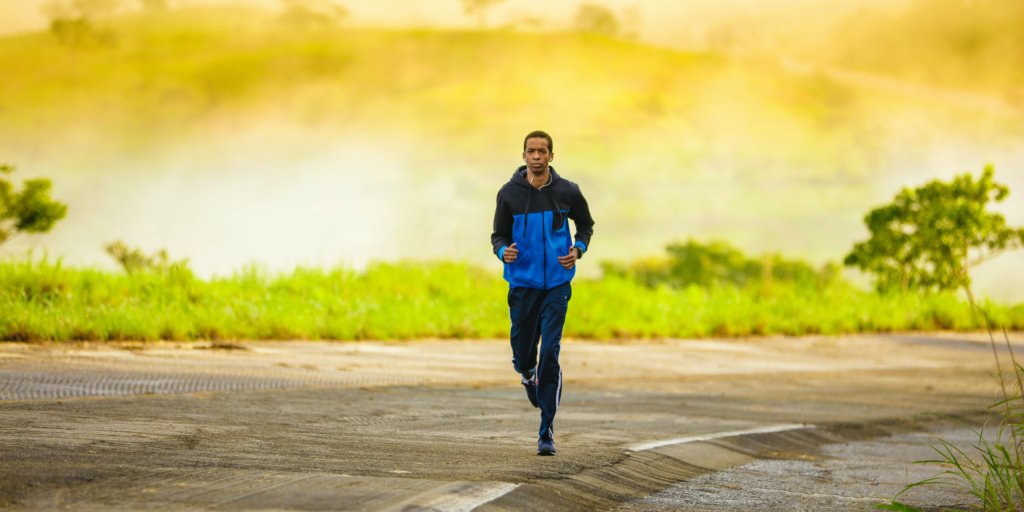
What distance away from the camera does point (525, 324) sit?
17.6 feet

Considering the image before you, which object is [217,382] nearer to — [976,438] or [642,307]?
[976,438]

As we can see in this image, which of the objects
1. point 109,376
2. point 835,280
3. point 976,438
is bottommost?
point 976,438

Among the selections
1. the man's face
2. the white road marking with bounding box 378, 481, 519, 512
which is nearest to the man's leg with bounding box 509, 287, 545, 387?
the man's face

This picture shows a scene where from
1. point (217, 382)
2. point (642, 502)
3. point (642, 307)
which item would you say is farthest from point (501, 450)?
point (642, 307)

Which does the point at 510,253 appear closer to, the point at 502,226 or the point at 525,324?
the point at 502,226

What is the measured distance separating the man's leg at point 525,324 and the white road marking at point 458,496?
125 centimetres

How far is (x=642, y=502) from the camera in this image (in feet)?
15.1

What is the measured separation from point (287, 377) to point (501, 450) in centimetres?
383

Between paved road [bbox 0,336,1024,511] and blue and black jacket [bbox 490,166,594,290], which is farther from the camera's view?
blue and black jacket [bbox 490,166,594,290]

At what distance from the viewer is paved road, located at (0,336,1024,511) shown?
4.00m

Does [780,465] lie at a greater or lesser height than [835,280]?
lesser

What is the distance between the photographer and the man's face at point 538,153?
17.1 ft

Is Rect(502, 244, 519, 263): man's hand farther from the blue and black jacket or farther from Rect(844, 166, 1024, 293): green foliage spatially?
Rect(844, 166, 1024, 293): green foliage

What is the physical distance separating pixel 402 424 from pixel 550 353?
68.7 inches
